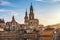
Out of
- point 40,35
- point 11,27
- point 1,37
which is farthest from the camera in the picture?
point 11,27

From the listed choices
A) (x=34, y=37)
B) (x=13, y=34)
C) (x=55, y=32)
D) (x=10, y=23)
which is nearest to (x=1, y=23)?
(x=10, y=23)

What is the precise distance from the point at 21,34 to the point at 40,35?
1.69 meters

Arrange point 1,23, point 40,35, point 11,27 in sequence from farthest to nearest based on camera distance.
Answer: point 1,23
point 11,27
point 40,35

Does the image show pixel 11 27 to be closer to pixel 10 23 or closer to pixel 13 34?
pixel 10 23

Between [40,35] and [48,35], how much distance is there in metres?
0.68

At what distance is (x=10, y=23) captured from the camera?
18.8 meters

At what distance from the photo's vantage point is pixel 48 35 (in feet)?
35.9

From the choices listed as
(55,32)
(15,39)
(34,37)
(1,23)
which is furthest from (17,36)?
(1,23)

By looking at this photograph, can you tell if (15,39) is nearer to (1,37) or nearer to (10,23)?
(1,37)

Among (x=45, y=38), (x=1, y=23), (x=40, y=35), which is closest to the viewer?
(x=45, y=38)

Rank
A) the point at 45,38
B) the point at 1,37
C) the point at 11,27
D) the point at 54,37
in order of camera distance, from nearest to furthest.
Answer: the point at 54,37 < the point at 45,38 < the point at 1,37 < the point at 11,27

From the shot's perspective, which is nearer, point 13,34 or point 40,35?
point 40,35

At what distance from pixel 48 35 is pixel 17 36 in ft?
7.83

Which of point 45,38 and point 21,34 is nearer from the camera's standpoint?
point 45,38
